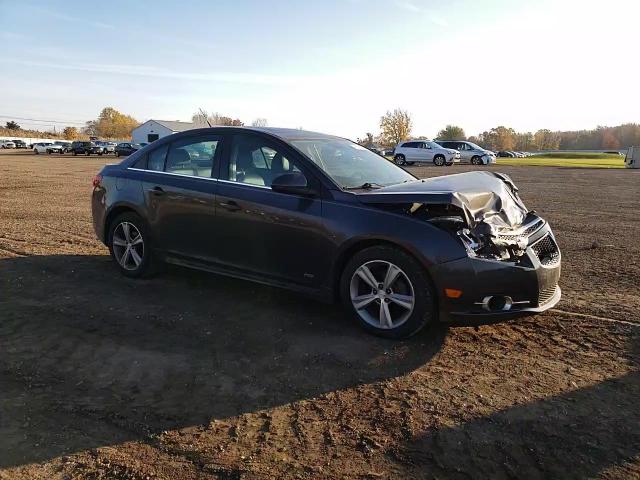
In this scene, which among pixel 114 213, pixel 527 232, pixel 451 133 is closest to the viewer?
pixel 527 232

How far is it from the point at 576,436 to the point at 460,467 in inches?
29.5

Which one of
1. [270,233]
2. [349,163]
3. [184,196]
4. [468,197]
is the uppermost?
[349,163]

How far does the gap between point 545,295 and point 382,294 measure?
1280 millimetres

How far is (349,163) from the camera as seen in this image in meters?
4.96

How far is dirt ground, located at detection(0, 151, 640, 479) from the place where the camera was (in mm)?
2572

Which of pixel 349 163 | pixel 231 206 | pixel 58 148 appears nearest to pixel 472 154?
pixel 349 163

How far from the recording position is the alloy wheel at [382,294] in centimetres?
397

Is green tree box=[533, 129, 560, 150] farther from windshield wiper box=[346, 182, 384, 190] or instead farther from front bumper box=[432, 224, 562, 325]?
front bumper box=[432, 224, 562, 325]

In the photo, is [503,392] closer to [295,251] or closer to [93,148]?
[295,251]

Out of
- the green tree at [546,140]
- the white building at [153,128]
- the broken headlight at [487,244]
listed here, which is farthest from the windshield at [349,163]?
the green tree at [546,140]

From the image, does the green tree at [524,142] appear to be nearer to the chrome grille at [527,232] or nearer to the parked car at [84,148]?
the parked car at [84,148]

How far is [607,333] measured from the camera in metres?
4.20

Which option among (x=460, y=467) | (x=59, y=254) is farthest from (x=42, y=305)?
(x=460, y=467)

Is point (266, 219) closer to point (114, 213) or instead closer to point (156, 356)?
point (156, 356)
